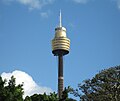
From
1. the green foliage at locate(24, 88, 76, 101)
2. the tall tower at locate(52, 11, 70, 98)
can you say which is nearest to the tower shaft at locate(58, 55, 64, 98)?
the tall tower at locate(52, 11, 70, 98)

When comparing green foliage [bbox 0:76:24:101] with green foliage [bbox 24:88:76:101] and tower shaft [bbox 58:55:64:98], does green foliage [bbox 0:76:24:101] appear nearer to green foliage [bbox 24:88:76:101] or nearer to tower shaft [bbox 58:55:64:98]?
green foliage [bbox 24:88:76:101]

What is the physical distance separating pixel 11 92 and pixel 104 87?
12548 millimetres

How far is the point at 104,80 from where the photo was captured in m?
49.2

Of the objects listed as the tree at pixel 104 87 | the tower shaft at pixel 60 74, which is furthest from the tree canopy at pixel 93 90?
the tower shaft at pixel 60 74

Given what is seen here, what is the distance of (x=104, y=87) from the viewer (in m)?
48.5

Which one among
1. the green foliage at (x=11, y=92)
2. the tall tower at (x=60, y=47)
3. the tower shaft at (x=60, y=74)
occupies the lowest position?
the green foliage at (x=11, y=92)

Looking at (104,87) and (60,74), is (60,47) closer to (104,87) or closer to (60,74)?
(60,74)

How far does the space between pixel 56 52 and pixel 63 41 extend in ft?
20.7

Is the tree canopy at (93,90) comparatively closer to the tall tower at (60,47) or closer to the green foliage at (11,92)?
the green foliage at (11,92)

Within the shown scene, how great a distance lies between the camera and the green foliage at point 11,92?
43.8 m

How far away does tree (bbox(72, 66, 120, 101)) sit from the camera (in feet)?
156

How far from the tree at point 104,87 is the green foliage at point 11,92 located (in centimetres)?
1020

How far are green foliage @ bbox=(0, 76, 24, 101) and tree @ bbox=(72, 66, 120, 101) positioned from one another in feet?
33.5

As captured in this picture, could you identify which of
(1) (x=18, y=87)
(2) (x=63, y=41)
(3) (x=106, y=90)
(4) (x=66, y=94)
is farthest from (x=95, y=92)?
(2) (x=63, y=41)
